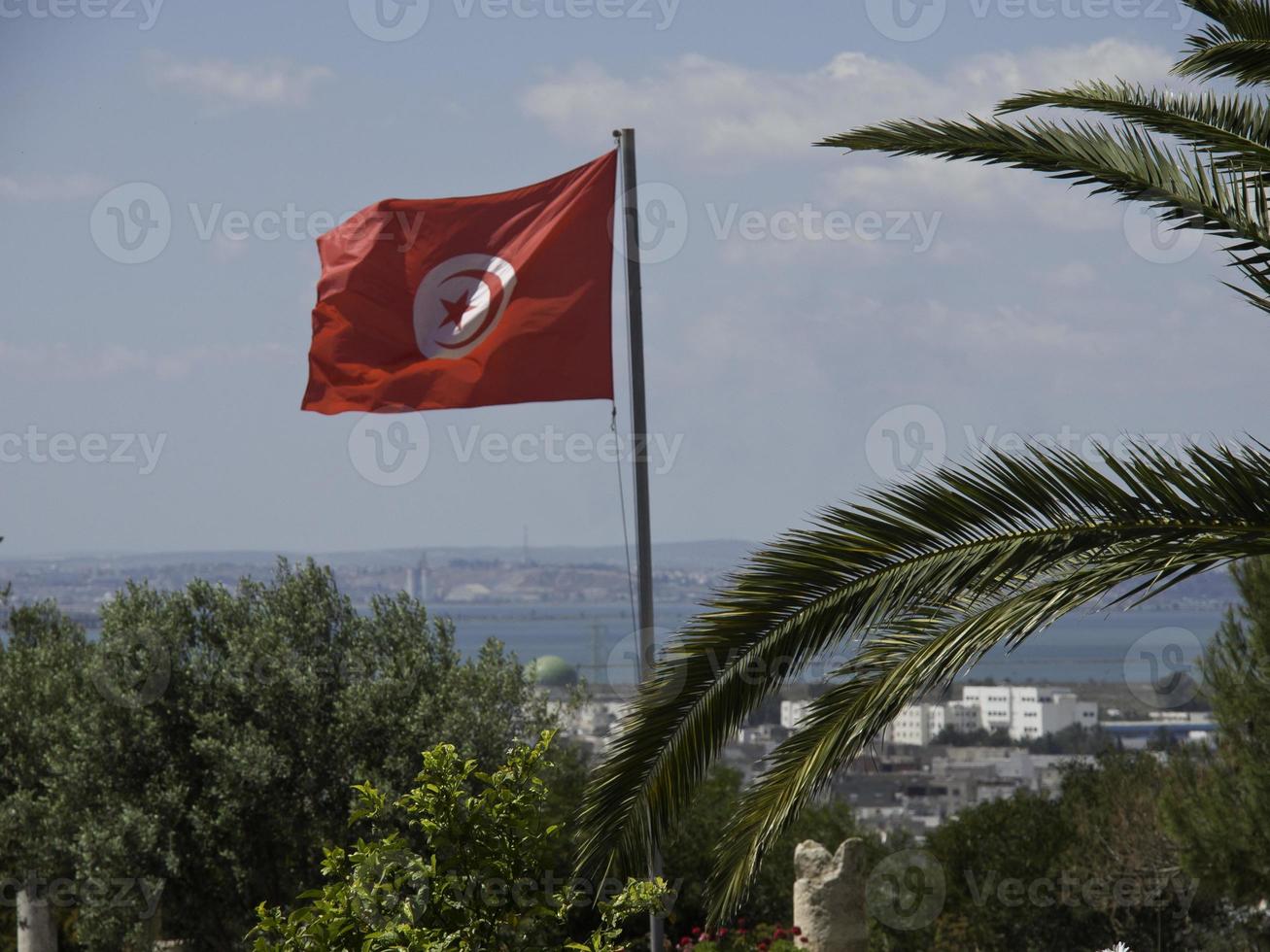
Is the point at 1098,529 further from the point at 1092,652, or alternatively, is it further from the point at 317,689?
the point at 1092,652

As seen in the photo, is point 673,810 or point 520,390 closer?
point 673,810

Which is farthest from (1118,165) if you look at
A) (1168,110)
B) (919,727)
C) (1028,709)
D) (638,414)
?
(919,727)

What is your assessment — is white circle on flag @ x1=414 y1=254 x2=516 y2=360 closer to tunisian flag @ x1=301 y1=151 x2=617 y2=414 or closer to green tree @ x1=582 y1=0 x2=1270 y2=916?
tunisian flag @ x1=301 y1=151 x2=617 y2=414

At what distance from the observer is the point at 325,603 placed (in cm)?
1420

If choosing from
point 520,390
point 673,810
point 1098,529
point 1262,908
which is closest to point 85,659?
point 520,390

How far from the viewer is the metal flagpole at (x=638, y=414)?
25.8 feet

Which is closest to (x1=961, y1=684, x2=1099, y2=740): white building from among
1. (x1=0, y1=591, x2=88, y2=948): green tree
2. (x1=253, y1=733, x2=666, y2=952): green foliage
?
(x1=0, y1=591, x2=88, y2=948): green tree

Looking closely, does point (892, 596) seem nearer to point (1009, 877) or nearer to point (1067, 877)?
point (1067, 877)

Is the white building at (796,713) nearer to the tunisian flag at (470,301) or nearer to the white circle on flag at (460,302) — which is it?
the tunisian flag at (470,301)

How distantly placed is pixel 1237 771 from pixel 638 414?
31.4 ft

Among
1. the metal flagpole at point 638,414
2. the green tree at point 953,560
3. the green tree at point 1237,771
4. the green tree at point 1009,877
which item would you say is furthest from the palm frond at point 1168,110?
the green tree at point 1009,877

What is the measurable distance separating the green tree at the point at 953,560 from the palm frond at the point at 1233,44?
1 centimetres

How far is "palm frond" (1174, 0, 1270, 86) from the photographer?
6.09 metres

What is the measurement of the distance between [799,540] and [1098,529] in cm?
121
